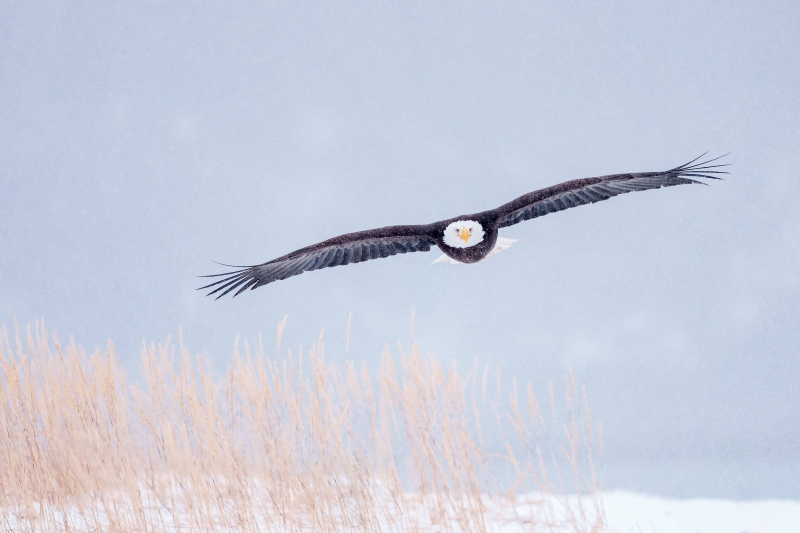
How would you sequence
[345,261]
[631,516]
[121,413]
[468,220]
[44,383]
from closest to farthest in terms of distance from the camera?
[631,516] → [121,413] → [44,383] → [468,220] → [345,261]

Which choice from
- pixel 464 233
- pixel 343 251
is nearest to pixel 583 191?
pixel 464 233

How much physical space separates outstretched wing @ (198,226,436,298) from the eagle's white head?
0.93 ft

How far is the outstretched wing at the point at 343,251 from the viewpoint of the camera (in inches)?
207

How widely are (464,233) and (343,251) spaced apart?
3.74 ft

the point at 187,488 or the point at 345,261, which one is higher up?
the point at 345,261

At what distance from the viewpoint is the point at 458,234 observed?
5113mm

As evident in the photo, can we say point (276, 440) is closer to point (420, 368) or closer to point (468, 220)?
point (420, 368)

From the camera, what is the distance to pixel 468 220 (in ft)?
16.9

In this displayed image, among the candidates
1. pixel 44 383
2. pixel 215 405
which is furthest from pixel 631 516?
pixel 44 383

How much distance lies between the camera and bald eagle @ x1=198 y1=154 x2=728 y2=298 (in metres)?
5.09

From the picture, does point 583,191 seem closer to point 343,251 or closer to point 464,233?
point 464,233

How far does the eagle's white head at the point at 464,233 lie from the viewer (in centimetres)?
508

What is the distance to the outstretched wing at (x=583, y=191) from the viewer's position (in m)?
5.05

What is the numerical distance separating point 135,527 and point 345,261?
256 cm
